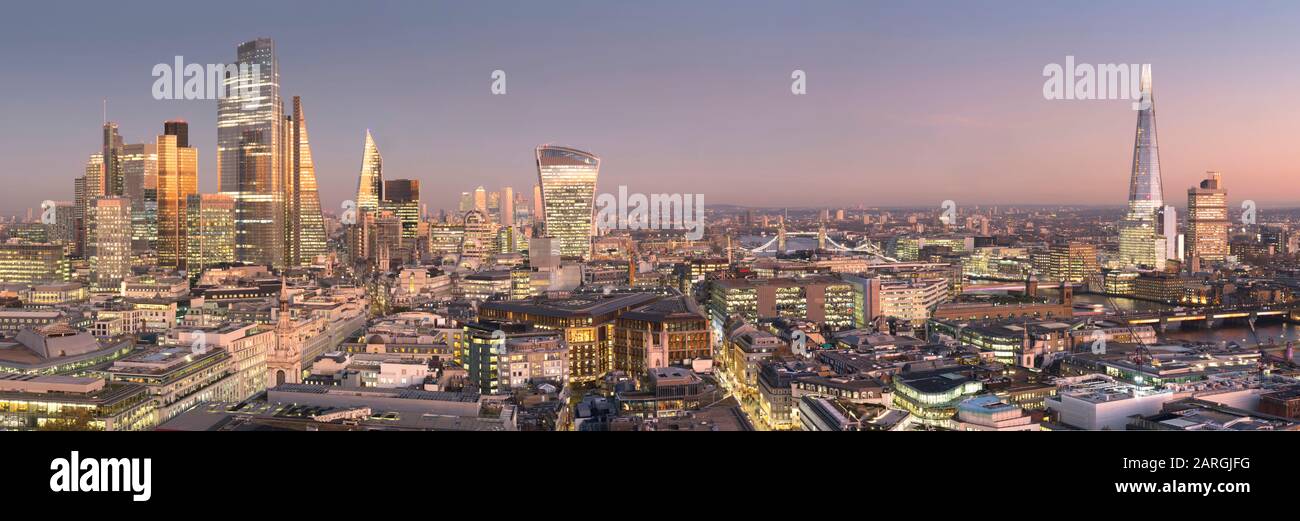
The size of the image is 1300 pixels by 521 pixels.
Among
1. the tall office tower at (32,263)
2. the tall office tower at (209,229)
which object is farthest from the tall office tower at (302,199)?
the tall office tower at (32,263)

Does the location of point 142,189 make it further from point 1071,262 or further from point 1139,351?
point 1139,351

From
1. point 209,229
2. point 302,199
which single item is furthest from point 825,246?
point 209,229

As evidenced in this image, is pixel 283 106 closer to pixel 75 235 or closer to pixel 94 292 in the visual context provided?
pixel 75 235

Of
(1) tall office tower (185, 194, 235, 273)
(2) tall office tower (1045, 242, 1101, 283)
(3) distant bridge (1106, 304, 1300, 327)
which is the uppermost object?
(1) tall office tower (185, 194, 235, 273)

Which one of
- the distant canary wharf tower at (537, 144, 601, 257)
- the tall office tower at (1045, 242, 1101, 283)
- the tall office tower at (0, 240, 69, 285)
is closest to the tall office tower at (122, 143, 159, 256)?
the tall office tower at (0, 240, 69, 285)

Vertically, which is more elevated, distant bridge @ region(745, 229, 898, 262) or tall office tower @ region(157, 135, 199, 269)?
tall office tower @ region(157, 135, 199, 269)

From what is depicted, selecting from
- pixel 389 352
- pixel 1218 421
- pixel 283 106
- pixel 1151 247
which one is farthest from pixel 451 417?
pixel 283 106

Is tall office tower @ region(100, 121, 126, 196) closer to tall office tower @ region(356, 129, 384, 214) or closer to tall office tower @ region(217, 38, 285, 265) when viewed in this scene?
tall office tower @ region(217, 38, 285, 265)

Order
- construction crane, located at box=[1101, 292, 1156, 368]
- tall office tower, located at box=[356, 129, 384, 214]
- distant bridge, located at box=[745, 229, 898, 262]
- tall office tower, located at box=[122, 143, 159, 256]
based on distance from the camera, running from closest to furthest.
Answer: construction crane, located at box=[1101, 292, 1156, 368] < tall office tower, located at box=[122, 143, 159, 256] < distant bridge, located at box=[745, 229, 898, 262] < tall office tower, located at box=[356, 129, 384, 214]
